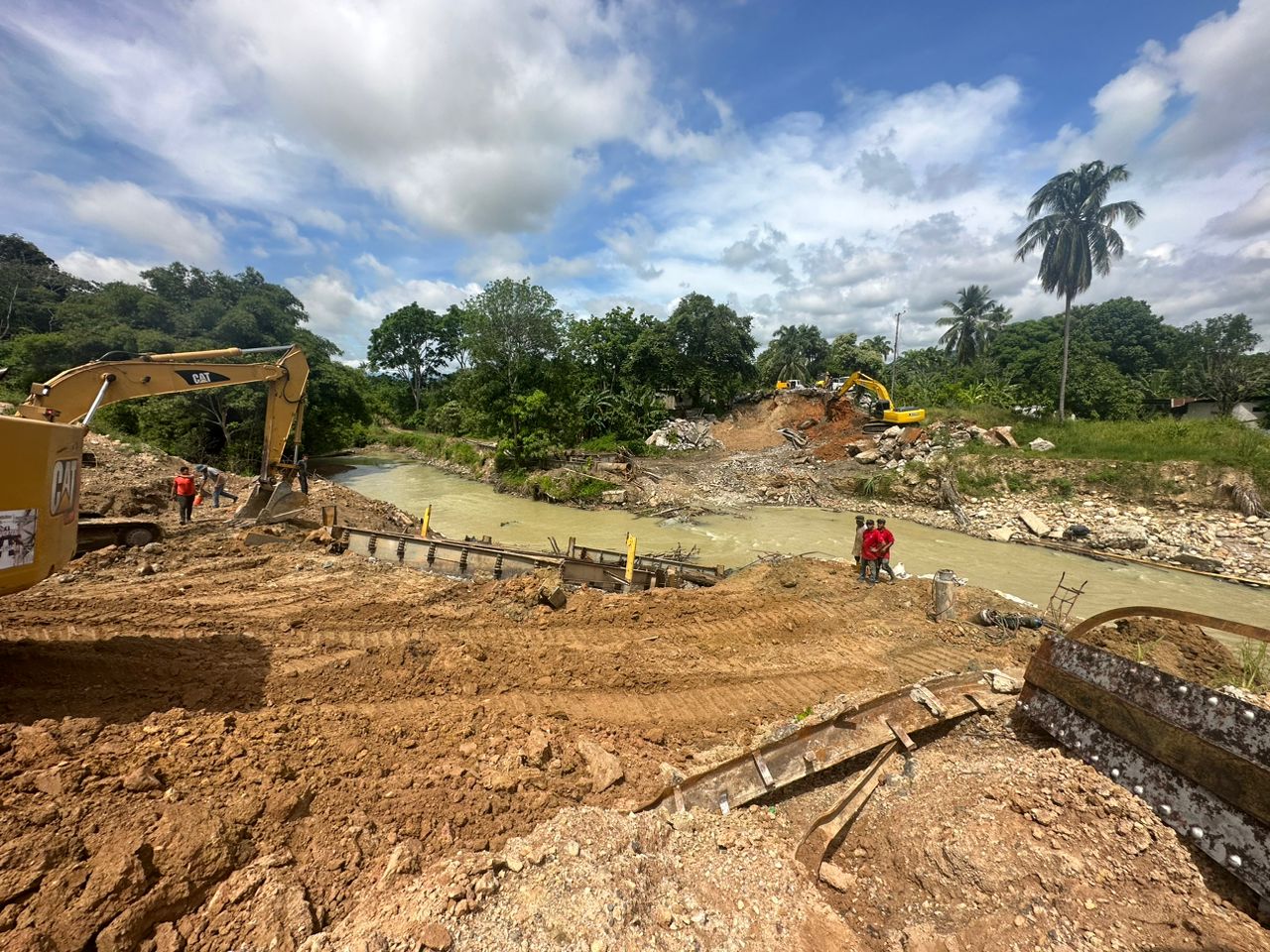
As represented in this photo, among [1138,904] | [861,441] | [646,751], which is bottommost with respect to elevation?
[646,751]

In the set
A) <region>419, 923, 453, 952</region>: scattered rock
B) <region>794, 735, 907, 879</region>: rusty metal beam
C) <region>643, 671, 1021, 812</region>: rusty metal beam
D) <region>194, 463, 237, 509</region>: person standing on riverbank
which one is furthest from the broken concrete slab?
<region>194, 463, 237, 509</region>: person standing on riverbank

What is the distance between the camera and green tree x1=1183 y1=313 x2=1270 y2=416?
28.5 m

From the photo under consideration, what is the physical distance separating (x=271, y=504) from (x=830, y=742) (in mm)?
10528

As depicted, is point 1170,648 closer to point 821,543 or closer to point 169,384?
point 821,543

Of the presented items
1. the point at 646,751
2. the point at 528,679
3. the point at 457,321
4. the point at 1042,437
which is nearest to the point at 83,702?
the point at 528,679

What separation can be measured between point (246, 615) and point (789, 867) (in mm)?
6774

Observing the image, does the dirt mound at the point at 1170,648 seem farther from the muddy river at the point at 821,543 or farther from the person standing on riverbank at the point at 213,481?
the person standing on riverbank at the point at 213,481

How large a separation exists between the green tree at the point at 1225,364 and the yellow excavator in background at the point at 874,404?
690 inches

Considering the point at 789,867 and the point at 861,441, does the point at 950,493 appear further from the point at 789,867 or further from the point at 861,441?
the point at 789,867

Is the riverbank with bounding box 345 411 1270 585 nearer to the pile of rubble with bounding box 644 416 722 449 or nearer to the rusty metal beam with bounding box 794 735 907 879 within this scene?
the pile of rubble with bounding box 644 416 722 449

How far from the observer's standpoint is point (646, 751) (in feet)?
14.4

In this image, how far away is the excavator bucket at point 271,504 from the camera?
32.6 feet

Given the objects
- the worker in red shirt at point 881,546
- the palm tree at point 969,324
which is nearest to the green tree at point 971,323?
the palm tree at point 969,324

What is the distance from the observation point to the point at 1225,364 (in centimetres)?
3119
